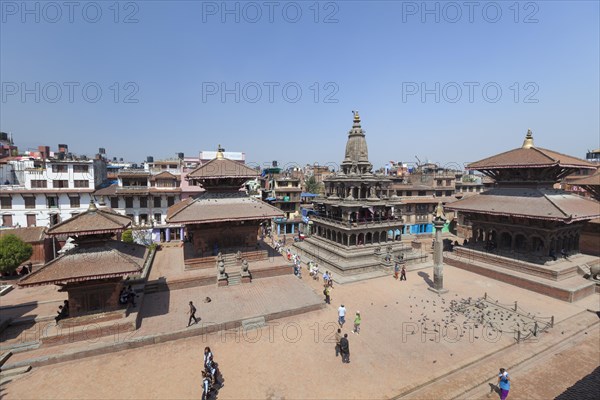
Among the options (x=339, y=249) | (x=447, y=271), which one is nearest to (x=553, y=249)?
(x=447, y=271)

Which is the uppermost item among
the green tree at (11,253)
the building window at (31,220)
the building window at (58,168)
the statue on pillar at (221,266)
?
the building window at (58,168)

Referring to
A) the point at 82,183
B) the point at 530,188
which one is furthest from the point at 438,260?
the point at 82,183

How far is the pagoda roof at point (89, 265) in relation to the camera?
13.8 meters

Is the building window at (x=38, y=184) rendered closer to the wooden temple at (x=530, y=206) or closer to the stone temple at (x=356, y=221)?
the stone temple at (x=356, y=221)

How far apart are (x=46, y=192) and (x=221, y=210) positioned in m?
26.2

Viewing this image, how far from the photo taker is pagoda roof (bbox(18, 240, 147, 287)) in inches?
545

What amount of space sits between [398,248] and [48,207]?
41988 millimetres

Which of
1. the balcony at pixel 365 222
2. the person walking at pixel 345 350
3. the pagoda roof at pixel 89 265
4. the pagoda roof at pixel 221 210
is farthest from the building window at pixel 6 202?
the person walking at pixel 345 350

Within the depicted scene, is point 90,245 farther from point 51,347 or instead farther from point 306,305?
point 306,305

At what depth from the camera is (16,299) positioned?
2066cm

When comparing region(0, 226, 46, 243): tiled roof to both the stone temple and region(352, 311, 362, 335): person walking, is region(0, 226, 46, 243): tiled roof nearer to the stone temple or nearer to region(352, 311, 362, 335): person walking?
the stone temple

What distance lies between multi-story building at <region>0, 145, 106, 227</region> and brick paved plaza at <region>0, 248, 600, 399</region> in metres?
25.9

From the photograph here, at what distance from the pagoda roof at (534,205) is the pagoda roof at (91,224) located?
2947cm

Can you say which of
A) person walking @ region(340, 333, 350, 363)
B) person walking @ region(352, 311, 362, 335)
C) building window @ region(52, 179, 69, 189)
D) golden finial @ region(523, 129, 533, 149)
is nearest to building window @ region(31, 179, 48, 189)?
building window @ region(52, 179, 69, 189)
